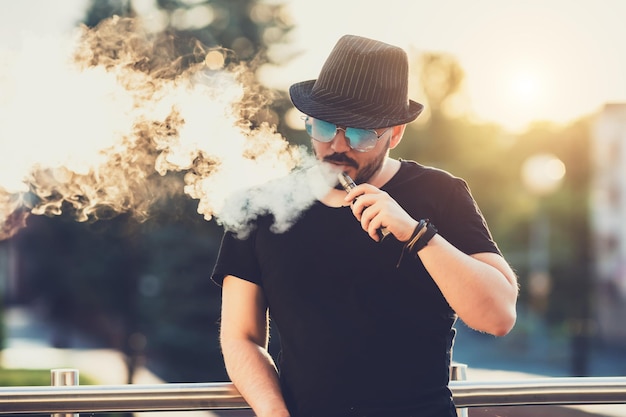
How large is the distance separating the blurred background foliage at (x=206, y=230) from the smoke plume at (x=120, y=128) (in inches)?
10.3

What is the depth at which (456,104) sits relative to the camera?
80.1 feet

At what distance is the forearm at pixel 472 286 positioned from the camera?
236 centimetres

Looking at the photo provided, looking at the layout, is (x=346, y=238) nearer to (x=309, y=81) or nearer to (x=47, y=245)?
(x=309, y=81)

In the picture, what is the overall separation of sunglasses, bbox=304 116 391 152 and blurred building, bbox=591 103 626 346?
30.0 meters

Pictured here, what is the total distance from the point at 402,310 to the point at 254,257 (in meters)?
0.49

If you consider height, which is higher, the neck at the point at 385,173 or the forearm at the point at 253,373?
the neck at the point at 385,173

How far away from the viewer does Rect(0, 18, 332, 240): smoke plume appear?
3.22 m

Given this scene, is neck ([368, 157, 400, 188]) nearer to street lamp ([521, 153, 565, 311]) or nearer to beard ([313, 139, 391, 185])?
beard ([313, 139, 391, 185])

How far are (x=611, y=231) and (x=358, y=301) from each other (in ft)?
104

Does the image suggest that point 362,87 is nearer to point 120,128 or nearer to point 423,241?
point 423,241

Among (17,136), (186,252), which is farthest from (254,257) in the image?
(186,252)

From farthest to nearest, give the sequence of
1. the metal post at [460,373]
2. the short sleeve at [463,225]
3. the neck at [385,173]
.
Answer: the metal post at [460,373]
the neck at [385,173]
the short sleeve at [463,225]

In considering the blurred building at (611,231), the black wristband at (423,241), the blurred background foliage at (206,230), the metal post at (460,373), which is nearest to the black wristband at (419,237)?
the black wristband at (423,241)

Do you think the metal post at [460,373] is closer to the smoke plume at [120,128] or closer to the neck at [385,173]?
the neck at [385,173]
